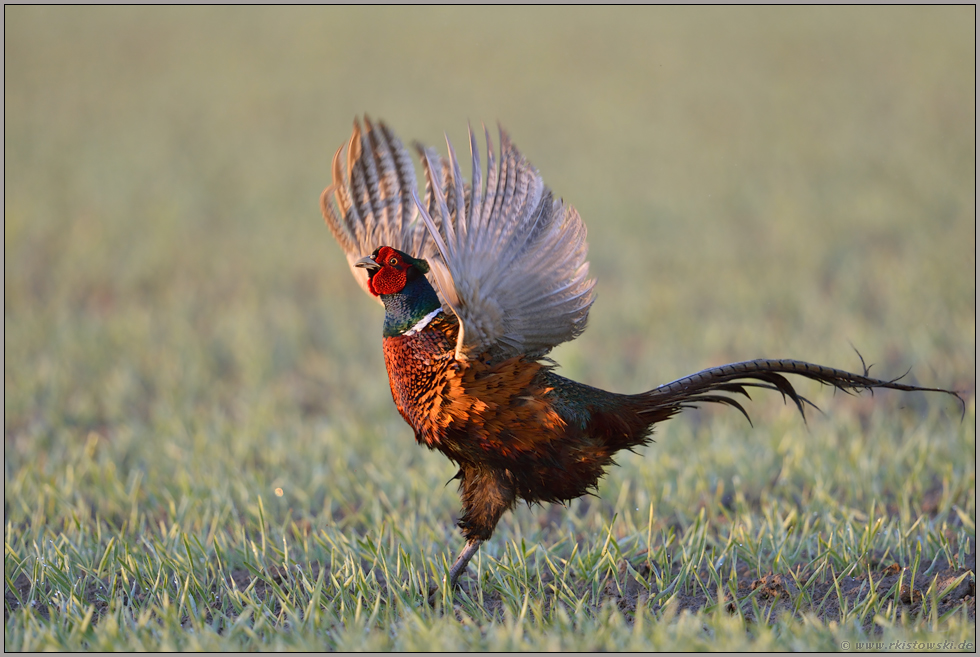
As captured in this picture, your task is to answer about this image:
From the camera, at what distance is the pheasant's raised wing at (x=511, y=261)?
2852mm

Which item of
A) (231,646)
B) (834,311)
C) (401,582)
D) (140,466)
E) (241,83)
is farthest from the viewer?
(241,83)

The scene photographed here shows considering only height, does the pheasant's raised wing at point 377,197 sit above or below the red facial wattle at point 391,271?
above

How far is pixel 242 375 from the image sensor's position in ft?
21.3

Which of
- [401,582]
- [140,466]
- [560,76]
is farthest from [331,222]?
[560,76]

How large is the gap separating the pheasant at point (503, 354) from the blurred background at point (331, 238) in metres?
1.38

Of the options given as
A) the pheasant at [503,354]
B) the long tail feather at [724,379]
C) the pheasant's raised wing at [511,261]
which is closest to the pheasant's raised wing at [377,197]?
the pheasant at [503,354]

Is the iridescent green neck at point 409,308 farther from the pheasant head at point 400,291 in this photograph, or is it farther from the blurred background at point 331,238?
the blurred background at point 331,238

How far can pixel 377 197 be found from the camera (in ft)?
11.5

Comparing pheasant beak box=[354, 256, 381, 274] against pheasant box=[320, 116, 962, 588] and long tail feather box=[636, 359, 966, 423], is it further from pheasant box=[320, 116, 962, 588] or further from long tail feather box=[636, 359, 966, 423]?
long tail feather box=[636, 359, 966, 423]

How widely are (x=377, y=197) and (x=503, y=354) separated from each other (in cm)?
91

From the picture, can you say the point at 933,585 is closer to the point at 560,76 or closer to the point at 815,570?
the point at 815,570

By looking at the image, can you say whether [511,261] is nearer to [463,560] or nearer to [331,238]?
[463,560]

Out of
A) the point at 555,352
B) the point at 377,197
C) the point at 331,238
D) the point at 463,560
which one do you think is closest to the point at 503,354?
the point at 463,560

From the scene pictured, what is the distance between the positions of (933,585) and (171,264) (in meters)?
7.69
